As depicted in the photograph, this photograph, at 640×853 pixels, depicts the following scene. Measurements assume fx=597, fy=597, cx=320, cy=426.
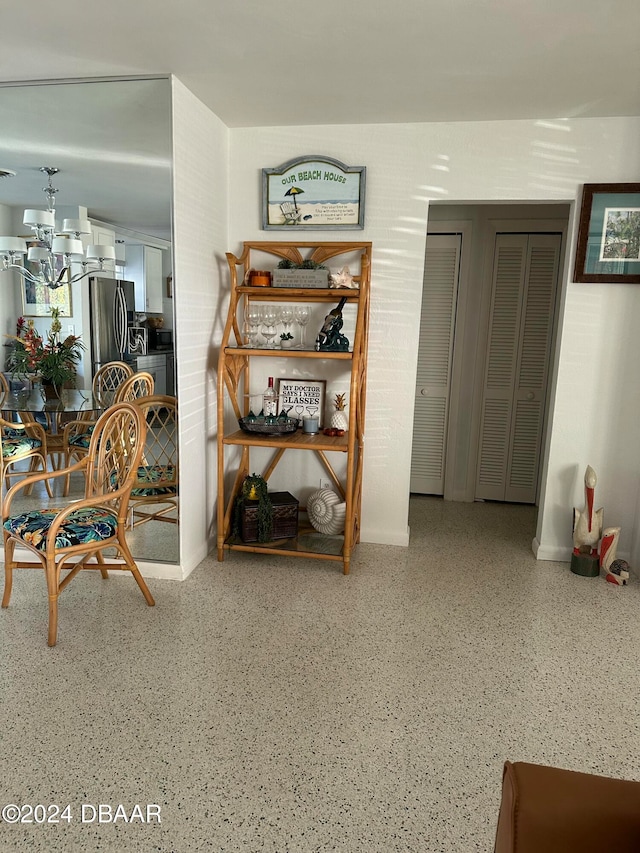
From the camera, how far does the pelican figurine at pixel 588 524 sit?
3.23 metres

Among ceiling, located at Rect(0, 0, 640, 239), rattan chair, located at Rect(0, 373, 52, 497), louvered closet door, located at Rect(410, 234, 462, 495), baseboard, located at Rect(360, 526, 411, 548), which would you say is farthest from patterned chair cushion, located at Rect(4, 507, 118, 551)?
louvered closet door, located at Rect(410, 234, 462, 495)

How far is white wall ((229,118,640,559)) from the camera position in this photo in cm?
316

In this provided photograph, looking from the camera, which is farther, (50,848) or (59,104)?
(59,104)

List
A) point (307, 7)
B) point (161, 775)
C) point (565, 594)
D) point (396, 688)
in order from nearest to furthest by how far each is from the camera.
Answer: point (161, 775) < point (307, 7) < point (396, 688) < point (565, 594)

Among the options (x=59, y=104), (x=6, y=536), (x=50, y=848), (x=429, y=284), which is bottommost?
(x=50, y=848)

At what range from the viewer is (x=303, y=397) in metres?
3.55

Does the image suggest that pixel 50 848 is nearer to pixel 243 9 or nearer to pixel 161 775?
pixel 161 775

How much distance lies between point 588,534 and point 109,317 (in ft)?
9.10

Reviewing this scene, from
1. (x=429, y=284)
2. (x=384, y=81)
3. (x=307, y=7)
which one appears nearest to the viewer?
(x=307, y=7)

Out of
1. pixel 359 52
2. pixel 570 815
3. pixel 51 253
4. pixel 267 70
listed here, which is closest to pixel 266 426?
pixel 51 253

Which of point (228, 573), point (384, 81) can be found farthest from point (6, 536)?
point (384, 81)

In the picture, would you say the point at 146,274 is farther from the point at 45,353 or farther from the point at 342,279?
the point at 342,279

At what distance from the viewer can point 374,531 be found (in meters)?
3.67

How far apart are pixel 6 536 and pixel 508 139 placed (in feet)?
10.4
